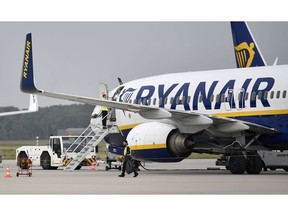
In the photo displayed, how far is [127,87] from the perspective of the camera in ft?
137

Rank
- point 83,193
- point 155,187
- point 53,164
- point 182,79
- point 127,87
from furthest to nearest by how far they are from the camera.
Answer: point 53,164
point 127,87
point 182,79
point 155,187
point 83,193

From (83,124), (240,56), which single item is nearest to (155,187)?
(240,56)

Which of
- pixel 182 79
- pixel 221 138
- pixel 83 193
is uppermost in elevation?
pixel 182 79

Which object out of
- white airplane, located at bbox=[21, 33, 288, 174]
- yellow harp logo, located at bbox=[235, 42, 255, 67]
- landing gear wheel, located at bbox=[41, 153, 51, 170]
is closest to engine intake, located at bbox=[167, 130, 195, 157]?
white airplane, located at bbox=[21, 33, 288, 174]

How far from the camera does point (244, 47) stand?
2183 inches

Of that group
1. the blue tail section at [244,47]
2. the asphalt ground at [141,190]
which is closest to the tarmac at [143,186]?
the asphalt ground at [141,190]

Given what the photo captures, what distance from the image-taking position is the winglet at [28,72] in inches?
1340

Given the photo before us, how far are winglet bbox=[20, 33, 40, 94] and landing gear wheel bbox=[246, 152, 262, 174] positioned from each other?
946cm

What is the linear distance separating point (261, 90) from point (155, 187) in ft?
30.2

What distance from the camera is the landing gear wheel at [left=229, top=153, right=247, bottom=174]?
1427 inches

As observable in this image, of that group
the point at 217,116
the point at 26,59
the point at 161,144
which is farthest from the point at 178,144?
the point at 26,59

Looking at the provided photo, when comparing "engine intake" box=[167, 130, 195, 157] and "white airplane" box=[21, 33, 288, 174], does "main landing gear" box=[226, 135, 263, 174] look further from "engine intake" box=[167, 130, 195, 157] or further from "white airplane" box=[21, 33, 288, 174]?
"engine intake" box=[167, 130, 195, 157]

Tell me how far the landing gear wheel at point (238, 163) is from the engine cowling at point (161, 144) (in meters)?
2.00

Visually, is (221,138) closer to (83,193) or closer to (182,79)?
(182,79)
